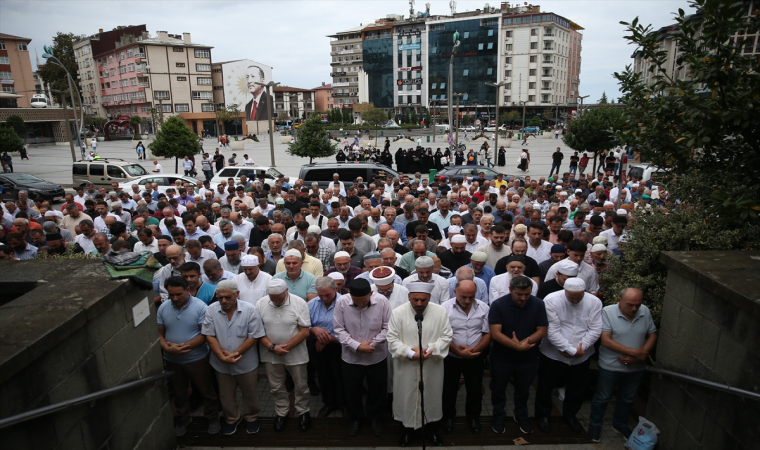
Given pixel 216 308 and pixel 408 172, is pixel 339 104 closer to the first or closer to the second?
pixel 408 172

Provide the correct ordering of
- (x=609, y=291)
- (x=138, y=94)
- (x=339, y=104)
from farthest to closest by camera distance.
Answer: (x=339, y=104) → (x=138, y=94) → (x=609, y=291)

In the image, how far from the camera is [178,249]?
239 inches

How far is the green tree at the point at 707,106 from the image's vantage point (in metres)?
3.97

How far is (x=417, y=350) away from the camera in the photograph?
4.55 meters

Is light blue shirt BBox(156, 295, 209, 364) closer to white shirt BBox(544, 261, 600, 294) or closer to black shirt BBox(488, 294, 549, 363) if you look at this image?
black shirt BBox(488, 294, 549, 363)

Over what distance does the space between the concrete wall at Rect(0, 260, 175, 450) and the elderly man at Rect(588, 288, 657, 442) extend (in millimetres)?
4633

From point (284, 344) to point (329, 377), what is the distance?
88cm

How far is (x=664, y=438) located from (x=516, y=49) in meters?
95.8

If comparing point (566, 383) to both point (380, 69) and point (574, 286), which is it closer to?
point (574, 286)

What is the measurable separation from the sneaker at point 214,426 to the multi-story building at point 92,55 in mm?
91784

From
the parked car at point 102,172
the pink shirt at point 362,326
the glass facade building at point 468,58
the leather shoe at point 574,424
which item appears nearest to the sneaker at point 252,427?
the pink shirt at point 362,326

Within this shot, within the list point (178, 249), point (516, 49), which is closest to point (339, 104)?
point (516, 49)

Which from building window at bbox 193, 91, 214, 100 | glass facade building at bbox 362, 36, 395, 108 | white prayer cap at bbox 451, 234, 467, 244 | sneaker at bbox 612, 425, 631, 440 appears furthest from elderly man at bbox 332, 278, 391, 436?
glass facade building at bbox 362, 36, 395, 108

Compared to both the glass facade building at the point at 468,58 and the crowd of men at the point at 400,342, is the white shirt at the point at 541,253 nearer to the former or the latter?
the crowd of men at the point at 400,342
